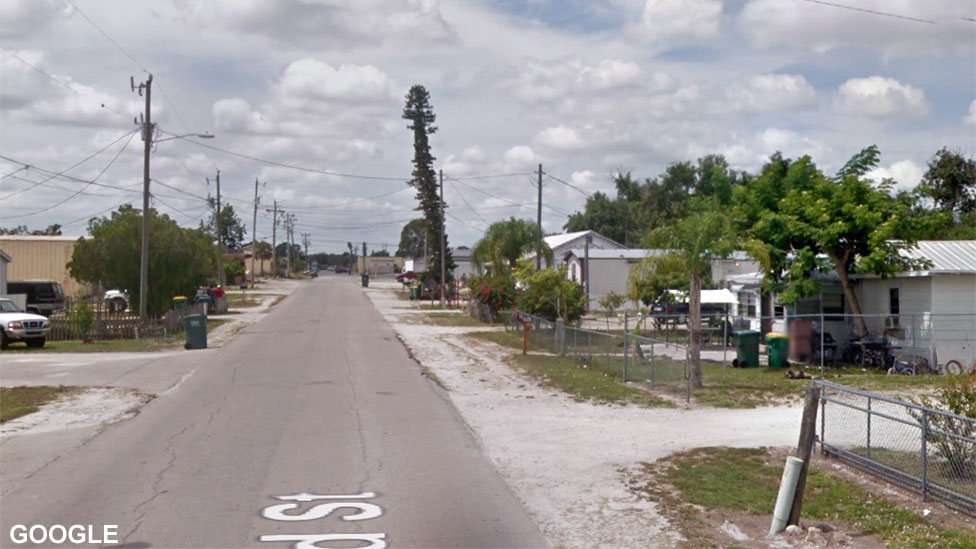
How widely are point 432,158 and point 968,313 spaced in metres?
57.1

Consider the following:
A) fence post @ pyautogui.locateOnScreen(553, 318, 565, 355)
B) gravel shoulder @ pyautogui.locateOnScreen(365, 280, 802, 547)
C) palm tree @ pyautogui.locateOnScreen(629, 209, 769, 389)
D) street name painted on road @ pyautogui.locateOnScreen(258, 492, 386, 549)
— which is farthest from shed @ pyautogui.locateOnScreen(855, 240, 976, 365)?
street name painted on road @ pyautogui.locateOnScreen(258, 492, 386, 549)

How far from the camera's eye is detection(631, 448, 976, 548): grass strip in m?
9.08

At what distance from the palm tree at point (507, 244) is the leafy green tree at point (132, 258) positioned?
54.8 ft

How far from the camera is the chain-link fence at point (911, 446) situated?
401 inches

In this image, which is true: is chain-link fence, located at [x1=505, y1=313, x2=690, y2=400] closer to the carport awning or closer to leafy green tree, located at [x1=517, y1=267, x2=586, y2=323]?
leafy green tree, located at [x1=517, y1=267, x2=586, y2=323]

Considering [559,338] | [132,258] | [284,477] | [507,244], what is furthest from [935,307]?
[132,258]

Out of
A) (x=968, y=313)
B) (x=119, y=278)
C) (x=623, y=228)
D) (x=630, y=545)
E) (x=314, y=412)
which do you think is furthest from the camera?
(x=623, y=228)

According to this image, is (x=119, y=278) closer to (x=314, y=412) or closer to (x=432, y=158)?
(x=314, y=412)

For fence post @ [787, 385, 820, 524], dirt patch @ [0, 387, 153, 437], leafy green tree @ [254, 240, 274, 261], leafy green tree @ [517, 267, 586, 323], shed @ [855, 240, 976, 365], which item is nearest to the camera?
fence post @ [787, 385, 820, 524]

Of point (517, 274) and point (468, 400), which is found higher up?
point (517, 274)

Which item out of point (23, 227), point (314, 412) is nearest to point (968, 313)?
point (314, 412)

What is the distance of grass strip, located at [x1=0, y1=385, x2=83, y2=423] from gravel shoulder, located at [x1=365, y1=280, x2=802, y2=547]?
26.1 ft

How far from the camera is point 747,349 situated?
85.2ft

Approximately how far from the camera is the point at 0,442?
14148mm
